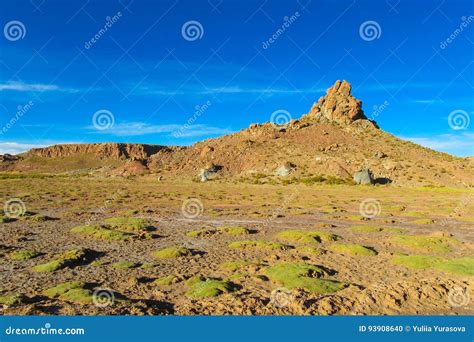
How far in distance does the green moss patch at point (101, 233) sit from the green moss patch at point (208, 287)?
441 inches

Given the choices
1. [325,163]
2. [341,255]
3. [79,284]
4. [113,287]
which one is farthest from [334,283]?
[325,163]

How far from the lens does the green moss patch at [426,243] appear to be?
77.9ft

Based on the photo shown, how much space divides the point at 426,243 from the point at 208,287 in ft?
51.5

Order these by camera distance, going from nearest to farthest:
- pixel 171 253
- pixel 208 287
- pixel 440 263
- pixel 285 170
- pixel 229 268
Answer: pixel 208 287, pixel 229 268, pixel 440 263, pixel 171 253, pixel 285 170

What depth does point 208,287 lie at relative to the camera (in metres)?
15.3

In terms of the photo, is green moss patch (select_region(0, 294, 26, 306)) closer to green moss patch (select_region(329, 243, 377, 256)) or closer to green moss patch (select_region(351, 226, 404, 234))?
green moss patch (select_region(329, 243, 377, 256))

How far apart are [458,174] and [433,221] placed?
73.4 meters

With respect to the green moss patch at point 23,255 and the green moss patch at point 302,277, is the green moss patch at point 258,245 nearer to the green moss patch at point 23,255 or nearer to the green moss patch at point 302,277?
the green moss patch at point 302,277

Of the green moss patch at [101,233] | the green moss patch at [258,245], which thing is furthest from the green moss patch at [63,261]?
the green moss patch at [258,245]

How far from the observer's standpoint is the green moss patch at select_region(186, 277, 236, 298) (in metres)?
14.8

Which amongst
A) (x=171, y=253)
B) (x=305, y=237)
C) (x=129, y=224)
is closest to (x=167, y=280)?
(x=171, y=253)

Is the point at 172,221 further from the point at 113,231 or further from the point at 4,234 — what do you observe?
the point at 4,234

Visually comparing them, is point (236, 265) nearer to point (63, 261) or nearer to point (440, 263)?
point (63, 261)

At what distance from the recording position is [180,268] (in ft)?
62.0
